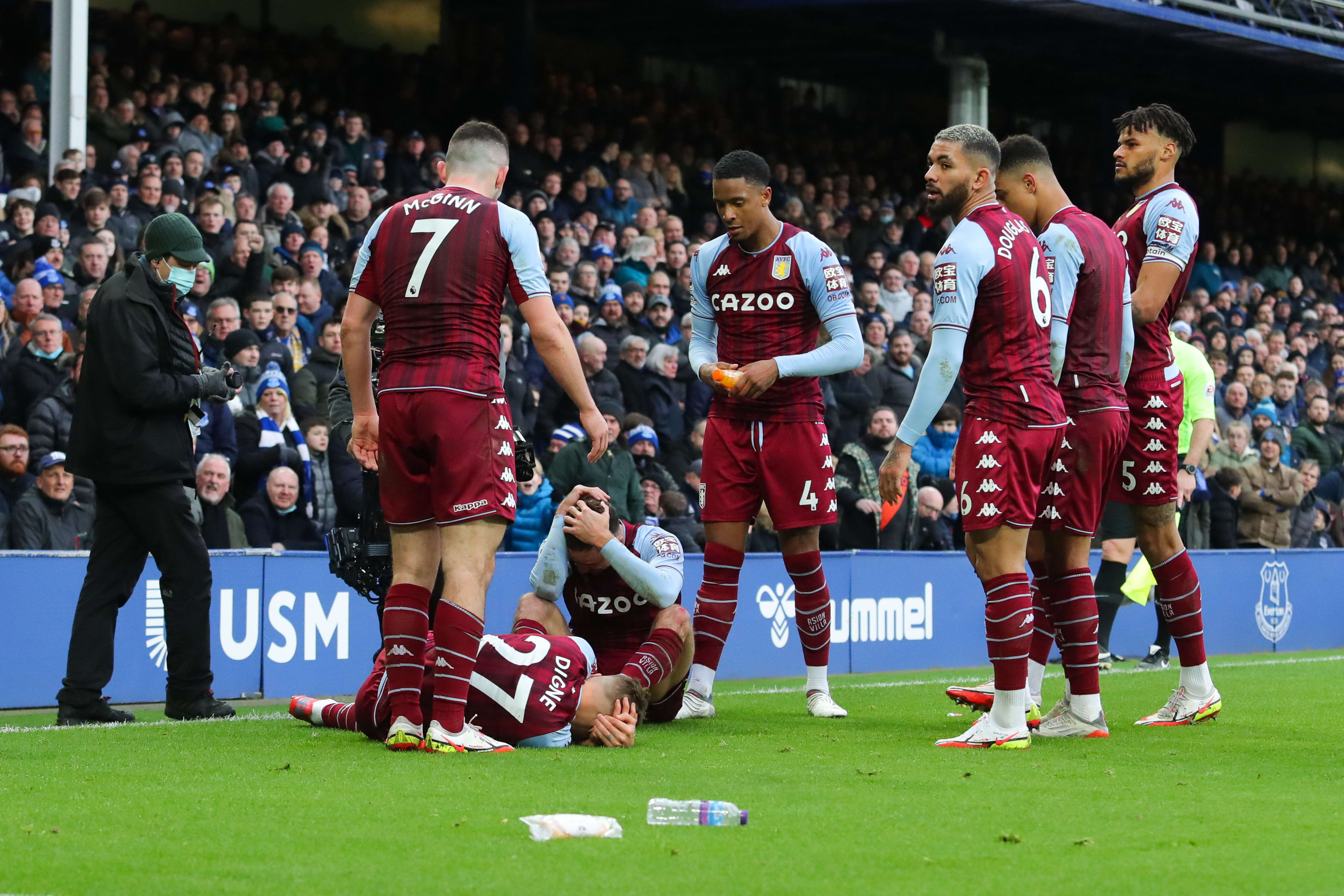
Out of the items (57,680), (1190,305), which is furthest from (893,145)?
(57,680)

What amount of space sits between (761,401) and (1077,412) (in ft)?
5.03

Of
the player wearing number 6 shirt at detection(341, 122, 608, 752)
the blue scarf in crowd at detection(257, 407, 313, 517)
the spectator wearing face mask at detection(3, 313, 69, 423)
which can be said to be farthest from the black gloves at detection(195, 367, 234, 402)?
the spectator wearing face mask at detection(3, 313, 69, 423)

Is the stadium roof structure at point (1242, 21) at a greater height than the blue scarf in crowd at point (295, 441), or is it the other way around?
the stadium roof structure at point (1242, 21)

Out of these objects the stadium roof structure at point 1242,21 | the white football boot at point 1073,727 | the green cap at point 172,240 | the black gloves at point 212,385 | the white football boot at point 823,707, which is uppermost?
the stadium roof structure at point 1242,21

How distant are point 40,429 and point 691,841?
292 inches

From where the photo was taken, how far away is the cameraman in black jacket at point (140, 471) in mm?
7844

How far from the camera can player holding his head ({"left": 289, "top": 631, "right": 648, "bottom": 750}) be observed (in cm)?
666

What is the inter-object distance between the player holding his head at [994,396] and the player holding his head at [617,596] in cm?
124

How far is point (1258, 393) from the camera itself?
19.7 m

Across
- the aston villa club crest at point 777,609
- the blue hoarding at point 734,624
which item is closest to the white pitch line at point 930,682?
the blue hoarding at point 734,624

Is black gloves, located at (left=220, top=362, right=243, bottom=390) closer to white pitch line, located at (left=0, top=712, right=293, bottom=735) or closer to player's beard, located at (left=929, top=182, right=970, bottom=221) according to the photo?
white pitch line, located at (left=0, top=712, right=293, bottom=735)

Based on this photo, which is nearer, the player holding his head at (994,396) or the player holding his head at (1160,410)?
the player holding his head at (994,396)

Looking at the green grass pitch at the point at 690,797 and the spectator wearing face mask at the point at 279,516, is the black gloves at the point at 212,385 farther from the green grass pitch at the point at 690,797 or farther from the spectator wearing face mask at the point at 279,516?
the spectator wearing face mask at the point at 279,516

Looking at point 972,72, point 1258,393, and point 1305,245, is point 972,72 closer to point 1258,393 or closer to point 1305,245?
point 1258,393
